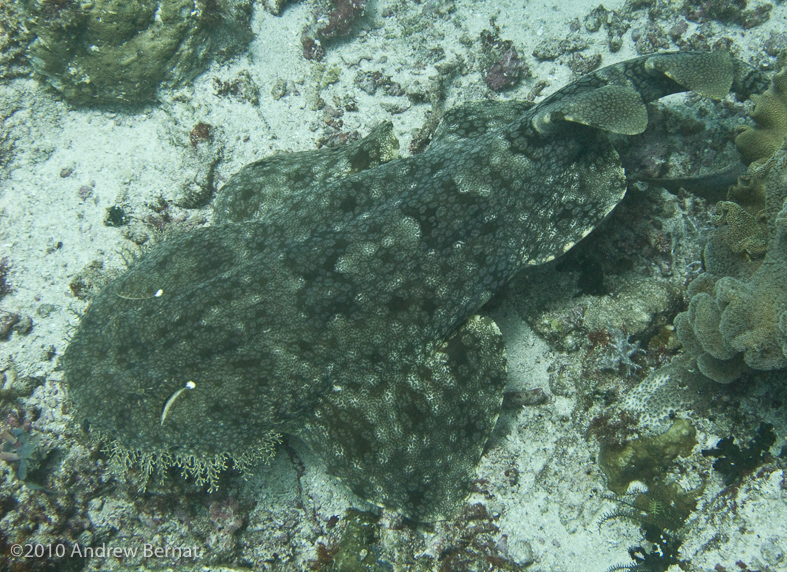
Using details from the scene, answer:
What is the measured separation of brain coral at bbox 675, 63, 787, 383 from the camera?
3.61 metres

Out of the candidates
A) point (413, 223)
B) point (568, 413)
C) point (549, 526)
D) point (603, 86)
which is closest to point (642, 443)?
point (568, 413)

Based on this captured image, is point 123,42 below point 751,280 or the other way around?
the other way around

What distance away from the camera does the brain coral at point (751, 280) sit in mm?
3611

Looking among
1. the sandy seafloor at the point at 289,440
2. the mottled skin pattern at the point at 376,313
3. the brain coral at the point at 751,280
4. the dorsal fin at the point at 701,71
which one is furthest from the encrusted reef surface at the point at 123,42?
the brain coral at the point at 751,280

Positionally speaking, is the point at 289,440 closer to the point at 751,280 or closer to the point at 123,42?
the point at 751,280

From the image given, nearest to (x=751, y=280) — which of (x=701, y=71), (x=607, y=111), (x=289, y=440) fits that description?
(x=607, y=111)

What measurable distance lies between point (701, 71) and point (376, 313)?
167 inches

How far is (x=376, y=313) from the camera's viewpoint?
14.3 feet

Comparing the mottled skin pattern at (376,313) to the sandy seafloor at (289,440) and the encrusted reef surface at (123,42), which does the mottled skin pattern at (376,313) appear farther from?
the encrusted reef surface at (123,42)

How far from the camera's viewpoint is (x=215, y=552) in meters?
5.12

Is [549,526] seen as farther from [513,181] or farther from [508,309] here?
[513,181]

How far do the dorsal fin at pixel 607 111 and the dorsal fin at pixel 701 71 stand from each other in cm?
71

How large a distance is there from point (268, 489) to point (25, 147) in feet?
24.1

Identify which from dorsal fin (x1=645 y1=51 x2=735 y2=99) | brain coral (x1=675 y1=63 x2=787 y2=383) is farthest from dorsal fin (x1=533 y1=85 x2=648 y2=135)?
brain coral (x1=675 y1=63 x2=787 y2=383)
